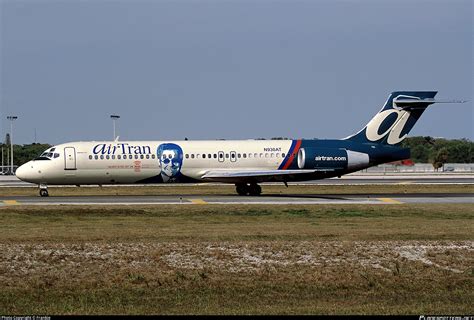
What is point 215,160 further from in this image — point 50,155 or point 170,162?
point 50,155

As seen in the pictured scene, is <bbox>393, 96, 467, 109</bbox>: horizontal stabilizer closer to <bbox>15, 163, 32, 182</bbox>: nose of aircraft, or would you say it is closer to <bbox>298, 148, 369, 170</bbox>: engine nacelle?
<bbox>298, 148, 369, 170</bbox>: engine nacelle

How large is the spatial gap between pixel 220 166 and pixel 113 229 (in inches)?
886

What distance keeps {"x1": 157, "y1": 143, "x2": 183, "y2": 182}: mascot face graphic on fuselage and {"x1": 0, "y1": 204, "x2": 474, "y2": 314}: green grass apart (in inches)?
796

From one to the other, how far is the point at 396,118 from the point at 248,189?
11.1 m

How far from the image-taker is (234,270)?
19641 mm

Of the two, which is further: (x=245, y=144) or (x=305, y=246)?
(x=245, y=144)

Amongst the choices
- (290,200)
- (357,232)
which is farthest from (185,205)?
(357,232)

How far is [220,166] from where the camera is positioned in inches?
2037

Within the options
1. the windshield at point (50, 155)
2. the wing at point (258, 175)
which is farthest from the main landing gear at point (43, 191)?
the wing at point (258, 175)

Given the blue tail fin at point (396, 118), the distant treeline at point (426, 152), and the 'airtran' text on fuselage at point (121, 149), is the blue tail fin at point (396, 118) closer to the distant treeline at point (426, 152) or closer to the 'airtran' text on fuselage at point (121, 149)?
the 'airtran' text on fuselage at point (121, 149)

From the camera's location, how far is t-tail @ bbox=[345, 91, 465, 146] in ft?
177

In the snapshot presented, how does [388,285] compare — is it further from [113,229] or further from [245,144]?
[245,144]

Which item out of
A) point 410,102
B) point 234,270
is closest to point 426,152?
point 410,102

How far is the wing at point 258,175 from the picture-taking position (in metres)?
50.1
